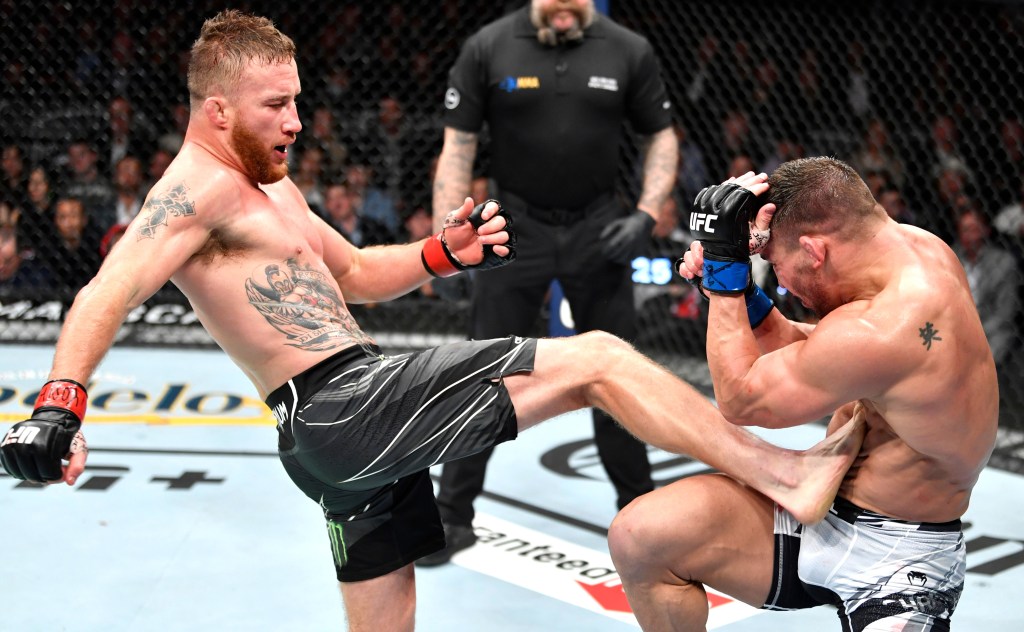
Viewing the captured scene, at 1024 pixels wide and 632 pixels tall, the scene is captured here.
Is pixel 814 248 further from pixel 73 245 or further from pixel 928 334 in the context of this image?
pixel 73 245

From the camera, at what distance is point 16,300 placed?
5.40m

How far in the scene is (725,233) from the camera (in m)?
1.91

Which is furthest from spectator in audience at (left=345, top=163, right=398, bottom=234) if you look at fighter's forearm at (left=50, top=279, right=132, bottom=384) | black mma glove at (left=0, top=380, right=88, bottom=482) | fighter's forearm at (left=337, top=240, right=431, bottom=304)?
black mma glove at (left=0, top=380, right=88, bottom=482)

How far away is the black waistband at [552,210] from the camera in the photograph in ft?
10.9

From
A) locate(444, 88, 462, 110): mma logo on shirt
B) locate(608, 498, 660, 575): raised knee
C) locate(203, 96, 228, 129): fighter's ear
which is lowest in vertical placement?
locate(608, 498, 660, 575): raised knee

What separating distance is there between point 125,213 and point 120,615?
128 inches

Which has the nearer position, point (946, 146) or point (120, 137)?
point (946, 146)

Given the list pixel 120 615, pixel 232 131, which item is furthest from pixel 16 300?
pixel 232 131

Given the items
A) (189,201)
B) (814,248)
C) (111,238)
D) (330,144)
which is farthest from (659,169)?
(111,238)

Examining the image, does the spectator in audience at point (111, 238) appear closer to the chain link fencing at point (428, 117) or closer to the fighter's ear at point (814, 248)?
the chain link fencing at point (428, 117)

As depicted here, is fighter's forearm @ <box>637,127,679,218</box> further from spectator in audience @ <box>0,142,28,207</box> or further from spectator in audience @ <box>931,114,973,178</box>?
spectator in audience @ <box>0,142,28,207</box>

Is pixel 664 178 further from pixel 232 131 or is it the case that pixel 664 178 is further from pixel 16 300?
pixel 16 300

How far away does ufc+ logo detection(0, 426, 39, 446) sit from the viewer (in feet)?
5.35

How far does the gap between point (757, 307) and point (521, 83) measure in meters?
1.37
